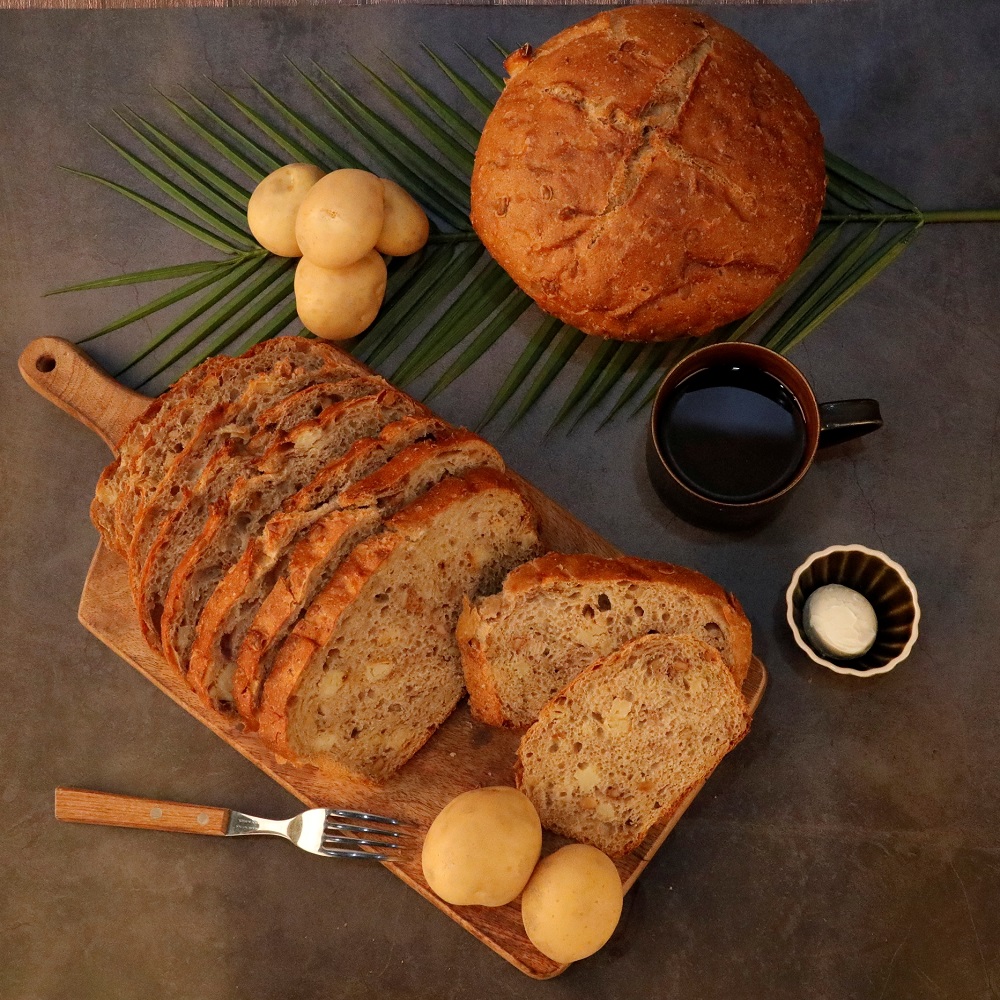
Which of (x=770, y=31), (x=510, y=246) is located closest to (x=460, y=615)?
(x=510, y=246)

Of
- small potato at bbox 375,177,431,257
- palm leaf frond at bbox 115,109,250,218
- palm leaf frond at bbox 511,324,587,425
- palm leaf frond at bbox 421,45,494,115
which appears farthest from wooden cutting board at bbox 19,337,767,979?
palm leaf frond at bbox 421,45,494,115

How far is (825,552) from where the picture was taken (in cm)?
282

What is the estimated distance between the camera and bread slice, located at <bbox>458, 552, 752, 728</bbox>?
2.57 m

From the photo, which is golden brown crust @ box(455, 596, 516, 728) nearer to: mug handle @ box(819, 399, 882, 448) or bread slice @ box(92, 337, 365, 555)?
bread slice @ box(92, 337, 365, 555)

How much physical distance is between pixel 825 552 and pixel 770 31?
6.46ft

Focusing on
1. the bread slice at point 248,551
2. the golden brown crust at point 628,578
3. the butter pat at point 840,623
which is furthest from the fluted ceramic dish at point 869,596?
the bread slice at point 248,551

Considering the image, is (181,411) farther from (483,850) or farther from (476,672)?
(483,850)

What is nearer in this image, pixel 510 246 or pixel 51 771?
pixel 510 246

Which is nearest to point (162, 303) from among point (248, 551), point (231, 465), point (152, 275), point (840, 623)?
point (152, 275)

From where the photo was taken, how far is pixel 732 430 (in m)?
2.82

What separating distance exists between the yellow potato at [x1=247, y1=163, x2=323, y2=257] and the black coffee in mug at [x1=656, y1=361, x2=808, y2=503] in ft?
4.60

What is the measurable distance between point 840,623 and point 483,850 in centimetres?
131

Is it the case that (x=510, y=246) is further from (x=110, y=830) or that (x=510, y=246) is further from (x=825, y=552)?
(x=110, y=830)

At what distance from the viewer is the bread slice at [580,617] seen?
2572mm
